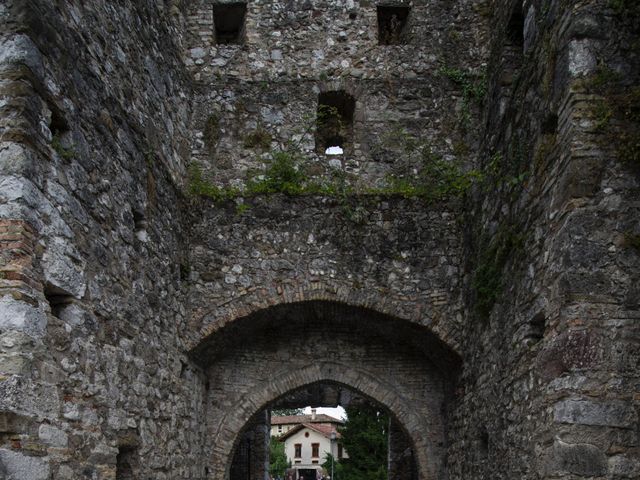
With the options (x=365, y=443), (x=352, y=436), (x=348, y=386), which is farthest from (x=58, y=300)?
(x=352, y=436)

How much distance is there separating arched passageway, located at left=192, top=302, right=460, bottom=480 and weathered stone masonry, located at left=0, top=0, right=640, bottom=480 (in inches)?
1.1

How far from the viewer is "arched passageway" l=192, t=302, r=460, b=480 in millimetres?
8516

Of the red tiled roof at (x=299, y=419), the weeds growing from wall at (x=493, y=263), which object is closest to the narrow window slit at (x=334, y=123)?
the weeds growing from wall at (x=493, y=263)

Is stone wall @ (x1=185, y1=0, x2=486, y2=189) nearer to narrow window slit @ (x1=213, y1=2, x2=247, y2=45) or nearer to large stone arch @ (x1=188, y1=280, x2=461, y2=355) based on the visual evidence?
narrow window slit @ (x1=213, y1=2, x2=247, y2=45)

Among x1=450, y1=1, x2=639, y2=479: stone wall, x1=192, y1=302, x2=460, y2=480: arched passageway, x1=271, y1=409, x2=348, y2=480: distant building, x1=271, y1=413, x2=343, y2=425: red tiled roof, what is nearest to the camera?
x1=450, y1=1, x2=639, y2=479: stone wall

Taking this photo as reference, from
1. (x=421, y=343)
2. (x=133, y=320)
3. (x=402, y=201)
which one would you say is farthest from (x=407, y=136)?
(x=133, y=320)

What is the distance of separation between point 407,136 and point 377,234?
4.53ft

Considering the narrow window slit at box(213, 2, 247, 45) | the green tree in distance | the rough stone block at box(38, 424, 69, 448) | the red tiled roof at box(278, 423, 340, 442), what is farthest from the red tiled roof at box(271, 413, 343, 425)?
the rough stone block at box(38, 424, 69, 448)

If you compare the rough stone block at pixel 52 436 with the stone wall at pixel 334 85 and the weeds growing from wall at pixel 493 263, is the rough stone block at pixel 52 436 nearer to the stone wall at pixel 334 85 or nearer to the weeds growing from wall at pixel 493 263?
the weeds growing from wall at pixel 493 263

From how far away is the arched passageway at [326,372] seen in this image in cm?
852

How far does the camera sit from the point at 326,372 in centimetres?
888

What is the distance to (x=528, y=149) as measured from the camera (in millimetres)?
5648

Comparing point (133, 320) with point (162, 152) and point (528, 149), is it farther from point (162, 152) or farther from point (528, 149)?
point (528, 149)

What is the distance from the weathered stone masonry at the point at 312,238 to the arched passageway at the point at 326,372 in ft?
0.09
